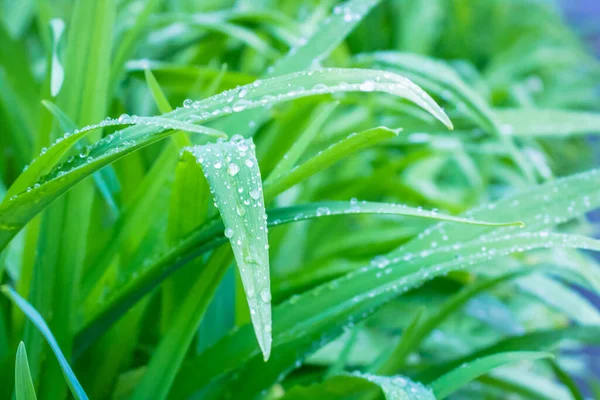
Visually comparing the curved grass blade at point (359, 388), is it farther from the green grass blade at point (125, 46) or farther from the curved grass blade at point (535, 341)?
the green grass blade at point (125, 46)

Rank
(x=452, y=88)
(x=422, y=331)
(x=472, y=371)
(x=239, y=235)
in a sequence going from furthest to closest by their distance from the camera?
(x=452, y=88) → (x=422, y=331) → (x=472, y=371) → (x=239, y=235)

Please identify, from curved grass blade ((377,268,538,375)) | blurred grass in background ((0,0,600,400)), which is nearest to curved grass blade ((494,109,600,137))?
blurred grass in background ((0,0,600,400))

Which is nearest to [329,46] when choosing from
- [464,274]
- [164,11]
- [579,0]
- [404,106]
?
[464,274]

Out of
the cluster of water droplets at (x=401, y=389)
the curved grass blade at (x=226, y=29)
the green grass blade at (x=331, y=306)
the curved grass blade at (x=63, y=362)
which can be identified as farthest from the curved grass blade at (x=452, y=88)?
the curved grass blade at (x=63, y=362)

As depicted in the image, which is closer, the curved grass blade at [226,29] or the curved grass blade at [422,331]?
the curved grass blade at [422,331]

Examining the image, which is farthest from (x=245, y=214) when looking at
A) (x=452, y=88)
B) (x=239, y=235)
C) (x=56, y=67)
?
(x=452, y=88)

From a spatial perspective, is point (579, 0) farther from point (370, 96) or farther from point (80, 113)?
point (80, 113)

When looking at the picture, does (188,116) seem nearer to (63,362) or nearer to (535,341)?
(63,362)
